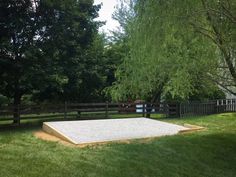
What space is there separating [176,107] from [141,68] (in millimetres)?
10366

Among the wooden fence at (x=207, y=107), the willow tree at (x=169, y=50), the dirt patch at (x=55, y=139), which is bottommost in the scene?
the dirt patch at (x=55, y=139)

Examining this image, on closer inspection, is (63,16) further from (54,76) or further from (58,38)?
(54,76)

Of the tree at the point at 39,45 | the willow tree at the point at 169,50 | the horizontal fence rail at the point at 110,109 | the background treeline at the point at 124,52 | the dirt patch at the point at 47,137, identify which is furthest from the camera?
the horizontal fence rail at the point at 110,109

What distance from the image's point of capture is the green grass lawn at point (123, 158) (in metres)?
7.66

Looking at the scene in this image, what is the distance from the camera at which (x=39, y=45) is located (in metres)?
15.5

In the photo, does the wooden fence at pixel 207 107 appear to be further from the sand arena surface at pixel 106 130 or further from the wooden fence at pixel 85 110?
the sand arena surface at pixel 106 130

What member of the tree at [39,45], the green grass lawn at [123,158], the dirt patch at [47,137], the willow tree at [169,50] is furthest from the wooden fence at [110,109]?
the willow tree at [169,50]

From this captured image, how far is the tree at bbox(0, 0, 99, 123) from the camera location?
14.7m

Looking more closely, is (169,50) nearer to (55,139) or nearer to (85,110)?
(55,139)

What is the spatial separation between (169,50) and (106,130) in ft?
14.0

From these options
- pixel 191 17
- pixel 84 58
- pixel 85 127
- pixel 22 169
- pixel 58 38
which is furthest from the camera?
pixel 84 58

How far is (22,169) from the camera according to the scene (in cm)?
729

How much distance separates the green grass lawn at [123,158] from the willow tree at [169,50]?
6.39 feet

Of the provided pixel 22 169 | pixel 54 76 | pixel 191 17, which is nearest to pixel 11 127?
pixel 54 76
